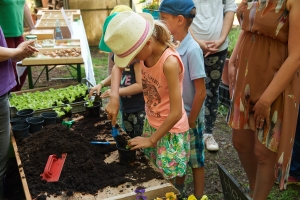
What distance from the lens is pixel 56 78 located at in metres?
6.35

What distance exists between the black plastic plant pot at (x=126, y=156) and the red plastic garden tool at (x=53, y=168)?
35 centimetres

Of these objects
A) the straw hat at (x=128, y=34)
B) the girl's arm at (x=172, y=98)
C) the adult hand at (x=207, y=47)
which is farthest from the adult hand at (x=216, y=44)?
the straw hat at (x=128, y=34)

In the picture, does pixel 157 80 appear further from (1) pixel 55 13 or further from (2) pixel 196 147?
(1) pixel 55 13

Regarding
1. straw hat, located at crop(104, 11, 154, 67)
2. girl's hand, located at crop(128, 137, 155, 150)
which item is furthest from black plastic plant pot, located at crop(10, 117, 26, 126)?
straw hat, located at crop(104, 11, 154, 67)

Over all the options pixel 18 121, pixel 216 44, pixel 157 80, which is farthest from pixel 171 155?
pixel 216 44

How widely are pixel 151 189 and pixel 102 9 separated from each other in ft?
26.7

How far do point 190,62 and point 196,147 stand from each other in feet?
2.04

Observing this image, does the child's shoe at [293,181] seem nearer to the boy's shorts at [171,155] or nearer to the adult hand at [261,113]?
the adult hand at [261,113]

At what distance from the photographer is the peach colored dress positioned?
1.78 meters

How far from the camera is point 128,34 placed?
1.53 metres

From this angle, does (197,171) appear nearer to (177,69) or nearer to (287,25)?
(177,69)

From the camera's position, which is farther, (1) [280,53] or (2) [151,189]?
(1) [280,53]

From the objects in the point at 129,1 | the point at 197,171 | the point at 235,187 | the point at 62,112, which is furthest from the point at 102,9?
the point at 235,187

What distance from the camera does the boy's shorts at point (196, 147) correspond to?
7.29 feet
